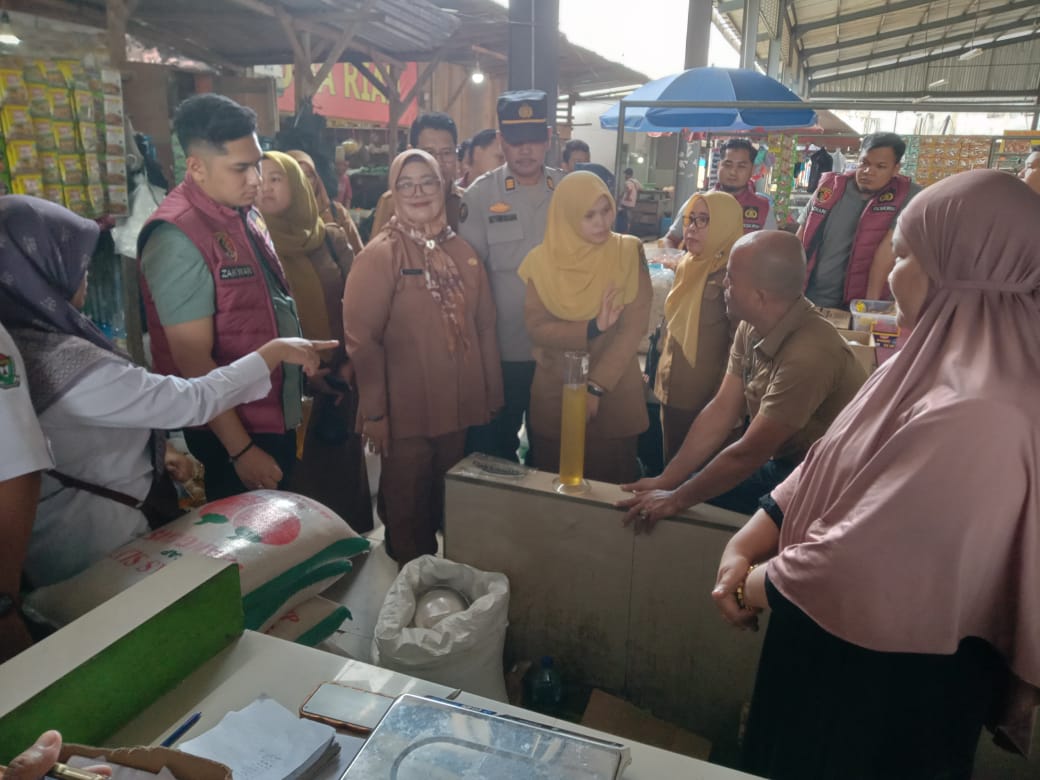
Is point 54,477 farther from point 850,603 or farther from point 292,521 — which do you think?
point 850,603

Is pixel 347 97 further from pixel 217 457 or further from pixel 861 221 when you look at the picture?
pixel 217 457

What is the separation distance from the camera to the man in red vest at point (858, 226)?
329 cm

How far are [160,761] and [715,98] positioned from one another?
14.7 feet

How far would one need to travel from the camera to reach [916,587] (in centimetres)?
94

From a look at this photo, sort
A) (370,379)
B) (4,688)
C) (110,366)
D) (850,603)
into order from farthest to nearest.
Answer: (370,379), (110,366), (850,603), (4,688)

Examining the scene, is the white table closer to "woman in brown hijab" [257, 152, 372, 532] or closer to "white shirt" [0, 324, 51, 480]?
"white shirt" [0, 324, 51, 480]

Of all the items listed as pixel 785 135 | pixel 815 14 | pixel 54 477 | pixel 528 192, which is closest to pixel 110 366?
pixel 54 477

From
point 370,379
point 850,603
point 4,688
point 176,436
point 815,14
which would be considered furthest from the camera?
point 815,14

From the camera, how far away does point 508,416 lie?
2.70 metres

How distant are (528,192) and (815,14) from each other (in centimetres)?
1371

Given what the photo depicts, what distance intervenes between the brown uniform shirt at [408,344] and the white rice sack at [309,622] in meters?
0.65

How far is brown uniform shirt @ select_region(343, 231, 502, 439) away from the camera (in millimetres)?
2230

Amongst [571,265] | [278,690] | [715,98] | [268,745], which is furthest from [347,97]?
[268,745]

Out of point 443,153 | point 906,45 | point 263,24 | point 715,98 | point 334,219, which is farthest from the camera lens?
point 906,45
